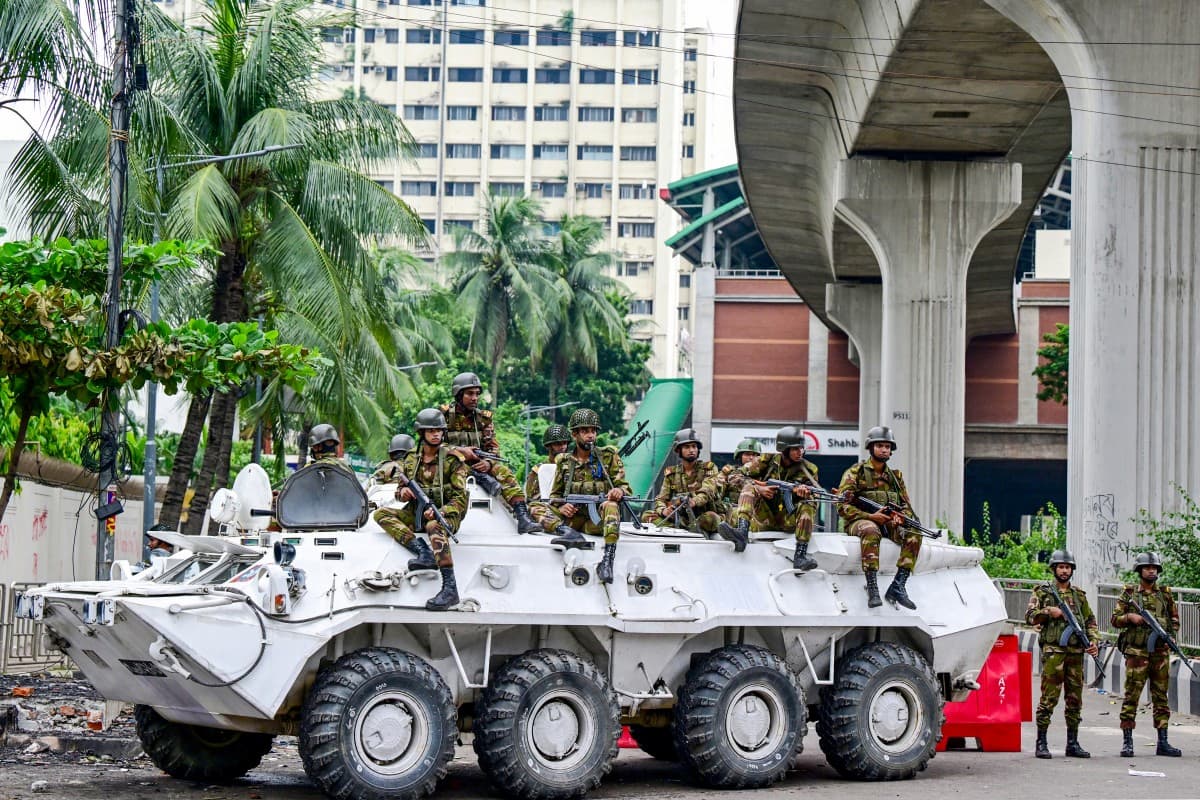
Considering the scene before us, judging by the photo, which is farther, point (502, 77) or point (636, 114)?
point (502, 77)

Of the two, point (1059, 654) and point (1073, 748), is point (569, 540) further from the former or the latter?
point (1073, 748)

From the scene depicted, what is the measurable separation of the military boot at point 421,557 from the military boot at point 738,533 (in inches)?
94.5

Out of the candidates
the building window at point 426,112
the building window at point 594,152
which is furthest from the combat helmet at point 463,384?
the building window at point 426,112

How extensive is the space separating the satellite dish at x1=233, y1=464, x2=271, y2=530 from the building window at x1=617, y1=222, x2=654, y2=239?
9564cm

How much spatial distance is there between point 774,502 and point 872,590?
99cm

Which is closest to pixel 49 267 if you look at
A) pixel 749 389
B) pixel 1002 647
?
pixel 1002 647

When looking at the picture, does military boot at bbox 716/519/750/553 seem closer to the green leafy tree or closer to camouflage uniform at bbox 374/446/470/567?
camouflage uniform at bbox 374/446/470/567

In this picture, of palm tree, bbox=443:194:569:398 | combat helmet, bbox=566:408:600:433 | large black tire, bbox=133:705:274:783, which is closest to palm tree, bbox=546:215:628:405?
palm tree, bbox=443:194:569:398

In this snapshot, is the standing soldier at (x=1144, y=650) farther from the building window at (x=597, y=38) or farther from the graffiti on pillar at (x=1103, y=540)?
the building window at (x=597, y=38)

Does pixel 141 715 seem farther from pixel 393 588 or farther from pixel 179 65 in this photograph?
pixel 179 65

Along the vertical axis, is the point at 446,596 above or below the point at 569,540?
below

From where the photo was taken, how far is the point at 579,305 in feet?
233

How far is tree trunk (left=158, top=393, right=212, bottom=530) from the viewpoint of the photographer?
24.4 m

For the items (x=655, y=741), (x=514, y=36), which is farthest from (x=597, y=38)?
(x=655, y=741)
